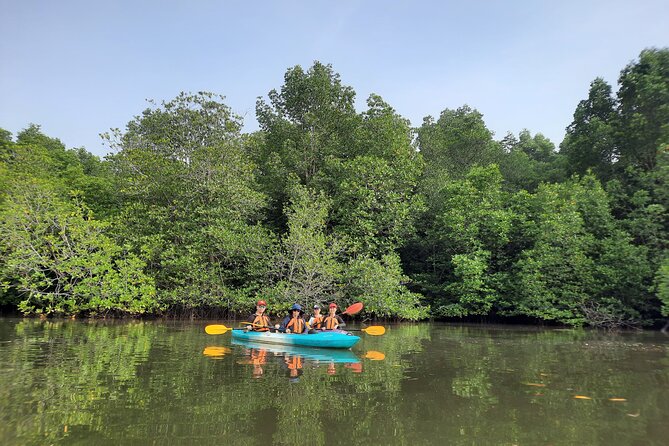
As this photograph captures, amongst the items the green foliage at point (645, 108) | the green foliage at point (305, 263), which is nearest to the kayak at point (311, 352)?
the green foliage at point (305, 263)

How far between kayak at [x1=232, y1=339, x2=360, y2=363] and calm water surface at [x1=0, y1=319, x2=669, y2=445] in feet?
0.19

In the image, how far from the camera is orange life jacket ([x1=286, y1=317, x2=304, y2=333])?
11.9 m

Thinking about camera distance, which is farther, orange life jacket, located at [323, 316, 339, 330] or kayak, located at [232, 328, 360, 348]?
orange life jacket, located at [323, 316, 339, 330]

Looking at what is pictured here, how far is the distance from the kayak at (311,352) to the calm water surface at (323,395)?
6 centimetres

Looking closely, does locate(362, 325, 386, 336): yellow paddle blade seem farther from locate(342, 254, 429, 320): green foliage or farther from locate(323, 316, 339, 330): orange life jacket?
locate(342, 254, 429, 320): green foliage

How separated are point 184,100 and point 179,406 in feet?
66.2

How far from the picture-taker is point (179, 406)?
5367mm

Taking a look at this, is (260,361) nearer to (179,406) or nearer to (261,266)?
(179,406)

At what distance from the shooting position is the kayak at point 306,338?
10.6 meters

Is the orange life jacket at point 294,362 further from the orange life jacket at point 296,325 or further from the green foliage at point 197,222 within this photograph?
the green foliage at point 197,222

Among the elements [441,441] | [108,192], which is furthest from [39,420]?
[108,192]

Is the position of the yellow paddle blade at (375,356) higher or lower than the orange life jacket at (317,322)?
lower

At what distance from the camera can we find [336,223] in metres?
23.1

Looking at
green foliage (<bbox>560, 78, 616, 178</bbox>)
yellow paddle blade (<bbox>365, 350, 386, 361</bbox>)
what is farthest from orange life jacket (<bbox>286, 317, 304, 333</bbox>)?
green foliage (<bbox>560, 78, 616, 178</bbox>)
